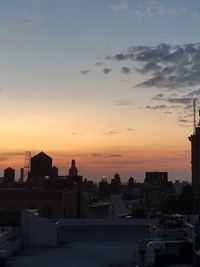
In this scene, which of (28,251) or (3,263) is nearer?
(3,263)

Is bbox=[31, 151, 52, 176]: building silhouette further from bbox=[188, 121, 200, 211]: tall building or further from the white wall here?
the white wall

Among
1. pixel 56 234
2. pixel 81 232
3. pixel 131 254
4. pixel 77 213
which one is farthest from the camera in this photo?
pixel 77 213

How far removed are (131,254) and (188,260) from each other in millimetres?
6577

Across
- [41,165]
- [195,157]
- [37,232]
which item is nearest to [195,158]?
[195,157]

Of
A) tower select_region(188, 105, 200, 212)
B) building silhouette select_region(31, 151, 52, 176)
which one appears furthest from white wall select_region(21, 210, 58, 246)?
building silhouette select_region(31, 151, 52, 176)

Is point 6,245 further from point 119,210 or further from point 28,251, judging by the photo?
point 119,210

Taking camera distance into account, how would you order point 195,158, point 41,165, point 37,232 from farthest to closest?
point 41,165, point 195,158, point 37,232

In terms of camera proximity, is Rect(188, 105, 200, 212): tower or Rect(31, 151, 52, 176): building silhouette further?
Rect(31, 151, 52, 176): building silhouette

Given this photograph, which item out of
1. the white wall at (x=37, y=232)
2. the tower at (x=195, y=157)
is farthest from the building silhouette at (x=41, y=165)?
the white wall at (x=37, y=232)

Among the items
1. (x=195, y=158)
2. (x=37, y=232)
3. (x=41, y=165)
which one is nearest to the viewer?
(x=37, y=232)

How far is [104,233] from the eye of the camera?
38844mm

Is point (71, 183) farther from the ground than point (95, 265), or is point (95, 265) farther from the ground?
point (71, 183)

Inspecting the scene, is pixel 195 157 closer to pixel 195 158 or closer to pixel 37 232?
pixel 195 158

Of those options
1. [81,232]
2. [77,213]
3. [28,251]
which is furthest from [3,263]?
[77,213]
